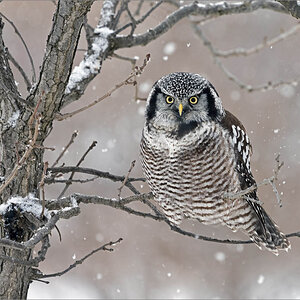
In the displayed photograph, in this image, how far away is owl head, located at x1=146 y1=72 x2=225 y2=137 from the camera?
3316 mm

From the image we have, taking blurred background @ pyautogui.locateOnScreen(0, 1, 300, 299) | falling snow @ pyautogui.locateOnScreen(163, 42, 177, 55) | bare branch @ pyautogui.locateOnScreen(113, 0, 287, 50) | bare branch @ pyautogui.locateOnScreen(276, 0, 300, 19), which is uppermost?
falling snow @ pyautogui.locateOnScreen(163, 42, 177, 55)

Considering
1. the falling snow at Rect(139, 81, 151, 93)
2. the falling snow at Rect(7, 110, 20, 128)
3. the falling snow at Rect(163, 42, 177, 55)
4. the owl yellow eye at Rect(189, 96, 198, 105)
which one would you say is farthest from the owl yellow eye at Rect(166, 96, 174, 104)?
the falling snow at Rect(163, 42, 177, 55)

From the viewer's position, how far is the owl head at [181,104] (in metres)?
3.32

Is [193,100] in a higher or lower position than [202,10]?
lower

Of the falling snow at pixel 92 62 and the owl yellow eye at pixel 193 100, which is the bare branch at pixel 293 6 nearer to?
the owl yellow eye at pixel 193 100

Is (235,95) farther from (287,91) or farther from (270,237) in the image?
(270,237)

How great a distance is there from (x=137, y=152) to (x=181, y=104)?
5.63 metres

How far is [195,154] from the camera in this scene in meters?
3.60

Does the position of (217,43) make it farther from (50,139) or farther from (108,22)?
(108,22)

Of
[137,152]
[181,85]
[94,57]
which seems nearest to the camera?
[181,85]

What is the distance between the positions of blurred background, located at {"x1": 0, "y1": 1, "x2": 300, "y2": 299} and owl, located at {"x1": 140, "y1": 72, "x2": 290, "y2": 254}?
4574 mm

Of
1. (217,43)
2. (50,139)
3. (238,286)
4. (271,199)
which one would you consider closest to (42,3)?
(50,139)

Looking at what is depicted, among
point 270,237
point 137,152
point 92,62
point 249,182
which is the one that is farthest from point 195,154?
point 137,152

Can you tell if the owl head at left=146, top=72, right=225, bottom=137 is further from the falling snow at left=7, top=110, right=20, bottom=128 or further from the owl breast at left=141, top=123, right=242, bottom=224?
the falling snow at left=7, top=110, right=20, bottom=128
